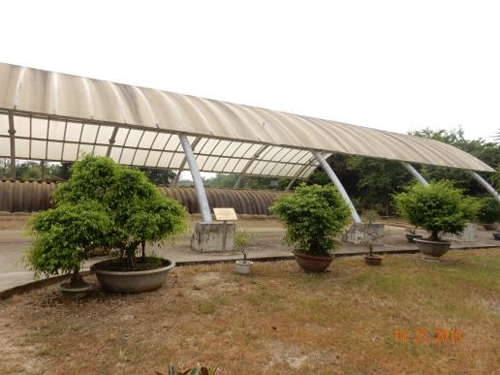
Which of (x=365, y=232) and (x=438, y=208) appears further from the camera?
(x=365, y=232)

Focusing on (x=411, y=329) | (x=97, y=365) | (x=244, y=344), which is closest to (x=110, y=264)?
(x=97, y=365)

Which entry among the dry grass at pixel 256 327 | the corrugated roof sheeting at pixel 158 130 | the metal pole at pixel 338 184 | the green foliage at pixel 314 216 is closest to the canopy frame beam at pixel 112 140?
the corrugated roof sheeting at pixel 158 130

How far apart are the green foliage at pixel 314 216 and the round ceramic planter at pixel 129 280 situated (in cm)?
379

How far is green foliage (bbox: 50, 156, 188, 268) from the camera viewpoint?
6.19 m

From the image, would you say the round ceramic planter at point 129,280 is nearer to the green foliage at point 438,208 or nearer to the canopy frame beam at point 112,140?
the green foliage at point 438,208

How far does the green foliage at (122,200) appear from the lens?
6.19 meters

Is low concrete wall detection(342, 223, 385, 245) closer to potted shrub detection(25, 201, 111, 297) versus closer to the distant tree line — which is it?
potted shrub detection(25, 201, 111, 297)

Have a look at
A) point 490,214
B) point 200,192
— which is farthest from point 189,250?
point 490,214

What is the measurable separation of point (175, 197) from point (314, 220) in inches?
379

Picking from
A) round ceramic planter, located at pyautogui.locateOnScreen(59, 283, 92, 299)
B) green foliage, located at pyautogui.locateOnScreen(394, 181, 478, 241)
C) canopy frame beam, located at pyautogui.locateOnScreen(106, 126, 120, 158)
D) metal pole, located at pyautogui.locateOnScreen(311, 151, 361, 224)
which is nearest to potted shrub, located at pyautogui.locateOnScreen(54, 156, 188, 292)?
round ceramic planter, located at pyautogui.locateOnScreen(59, 283, 92, 299)

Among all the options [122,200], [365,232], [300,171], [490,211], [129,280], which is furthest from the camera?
[300,171]

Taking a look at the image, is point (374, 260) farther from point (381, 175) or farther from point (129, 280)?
point (381, 175)
